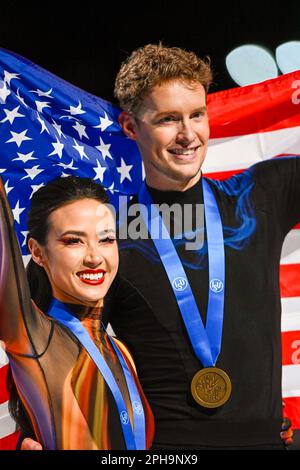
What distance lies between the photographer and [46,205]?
395 cm

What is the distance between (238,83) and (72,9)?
3.07ft

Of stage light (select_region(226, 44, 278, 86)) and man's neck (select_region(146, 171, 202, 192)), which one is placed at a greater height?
stage light (select_region(226, 44, 278, 86))

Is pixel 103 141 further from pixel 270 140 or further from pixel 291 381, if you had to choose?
pixel 291 381

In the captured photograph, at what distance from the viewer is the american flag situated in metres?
3.99

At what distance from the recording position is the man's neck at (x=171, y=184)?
3.97 m

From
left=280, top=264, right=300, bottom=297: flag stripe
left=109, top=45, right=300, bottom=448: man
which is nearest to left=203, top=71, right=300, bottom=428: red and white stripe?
left=280, top=264, right=300, bottom=297: flag stripe

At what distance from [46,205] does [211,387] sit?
1014 mm

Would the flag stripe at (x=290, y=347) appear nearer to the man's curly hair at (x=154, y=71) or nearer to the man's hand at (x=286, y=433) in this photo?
the man's hand at (x=286, y=433)

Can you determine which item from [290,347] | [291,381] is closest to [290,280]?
[290,347]

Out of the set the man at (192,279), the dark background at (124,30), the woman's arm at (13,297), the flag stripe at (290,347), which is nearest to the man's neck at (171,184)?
the man at (192,279)

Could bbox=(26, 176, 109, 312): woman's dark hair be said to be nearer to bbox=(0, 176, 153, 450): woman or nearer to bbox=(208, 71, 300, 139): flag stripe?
bbox=(0, 176, 153, 450): woman

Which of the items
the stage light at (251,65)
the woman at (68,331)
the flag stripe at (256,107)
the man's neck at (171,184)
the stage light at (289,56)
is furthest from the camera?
the stage light at (251,65)

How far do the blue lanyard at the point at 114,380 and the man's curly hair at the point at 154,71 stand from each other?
91cm

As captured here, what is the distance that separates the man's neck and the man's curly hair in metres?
0.31
